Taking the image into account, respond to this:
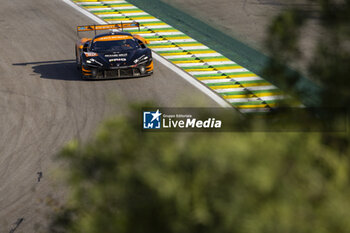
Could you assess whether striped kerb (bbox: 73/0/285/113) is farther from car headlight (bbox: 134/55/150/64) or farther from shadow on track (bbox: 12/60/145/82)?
shadow on track (bbox: 12/60/145/82)

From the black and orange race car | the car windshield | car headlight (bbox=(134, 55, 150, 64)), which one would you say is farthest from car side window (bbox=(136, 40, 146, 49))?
car headlight (bbox=(134, 55, 150, 64))

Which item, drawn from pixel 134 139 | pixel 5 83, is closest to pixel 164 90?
pixel 5 83

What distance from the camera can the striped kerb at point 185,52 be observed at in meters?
17.9

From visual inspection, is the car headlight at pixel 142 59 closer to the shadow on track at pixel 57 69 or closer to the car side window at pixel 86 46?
Result: the shadow on track at pixel 57 69

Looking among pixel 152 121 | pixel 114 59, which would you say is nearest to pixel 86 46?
pixel 114 59

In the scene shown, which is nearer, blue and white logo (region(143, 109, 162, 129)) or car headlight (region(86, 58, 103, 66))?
blue and white logo (region(143, 109, 162, 129))

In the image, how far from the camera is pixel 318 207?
335 centimetres

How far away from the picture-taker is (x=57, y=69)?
63.9ft

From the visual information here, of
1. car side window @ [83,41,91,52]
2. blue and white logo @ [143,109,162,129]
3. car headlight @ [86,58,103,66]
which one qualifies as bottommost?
car headlight @ [86,58,103,66]

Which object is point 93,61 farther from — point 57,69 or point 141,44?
point 57,69

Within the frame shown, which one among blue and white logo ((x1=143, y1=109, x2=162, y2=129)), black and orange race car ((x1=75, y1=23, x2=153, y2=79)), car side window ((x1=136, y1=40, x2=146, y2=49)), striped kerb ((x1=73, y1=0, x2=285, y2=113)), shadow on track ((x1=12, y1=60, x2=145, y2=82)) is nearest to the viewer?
blue and white logo ((x1=143, y1=109, x2=162, y2=129))

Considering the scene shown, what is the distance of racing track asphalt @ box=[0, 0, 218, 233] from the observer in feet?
37.5

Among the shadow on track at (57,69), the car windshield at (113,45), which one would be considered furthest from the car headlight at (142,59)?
the shadow on track at (57,69)

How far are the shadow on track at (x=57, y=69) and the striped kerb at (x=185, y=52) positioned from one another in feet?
11.5
